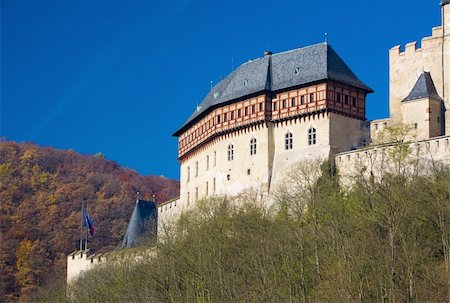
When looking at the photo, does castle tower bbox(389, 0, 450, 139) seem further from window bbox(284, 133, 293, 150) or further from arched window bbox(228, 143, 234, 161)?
arched window bbox(228, 143, 234, 161)

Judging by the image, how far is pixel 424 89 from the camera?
5294 cm

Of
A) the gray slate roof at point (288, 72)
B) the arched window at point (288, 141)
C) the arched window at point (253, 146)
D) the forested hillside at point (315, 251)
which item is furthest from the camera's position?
the arched window at point (253, 146)

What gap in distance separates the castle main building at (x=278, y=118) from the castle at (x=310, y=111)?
0.05m

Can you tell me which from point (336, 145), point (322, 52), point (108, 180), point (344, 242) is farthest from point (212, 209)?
point (108, 180)

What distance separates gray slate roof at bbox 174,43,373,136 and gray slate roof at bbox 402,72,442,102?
3487 mm

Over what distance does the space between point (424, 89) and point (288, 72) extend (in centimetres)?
801

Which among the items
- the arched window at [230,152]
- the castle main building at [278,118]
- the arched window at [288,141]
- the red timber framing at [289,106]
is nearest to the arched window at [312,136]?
the castle main building at [278,118]

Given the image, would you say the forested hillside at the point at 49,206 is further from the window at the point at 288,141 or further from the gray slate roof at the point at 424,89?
the gray slate roof at the point at 424,89

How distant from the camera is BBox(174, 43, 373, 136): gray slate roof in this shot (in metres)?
55.4

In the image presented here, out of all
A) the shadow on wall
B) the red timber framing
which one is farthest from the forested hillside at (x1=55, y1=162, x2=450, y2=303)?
the shadow on wall

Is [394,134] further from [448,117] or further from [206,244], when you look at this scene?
[206,244]

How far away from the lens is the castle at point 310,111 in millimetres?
52938

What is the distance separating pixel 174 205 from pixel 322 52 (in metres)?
15.8

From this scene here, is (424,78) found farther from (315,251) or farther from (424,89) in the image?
(315,251)
